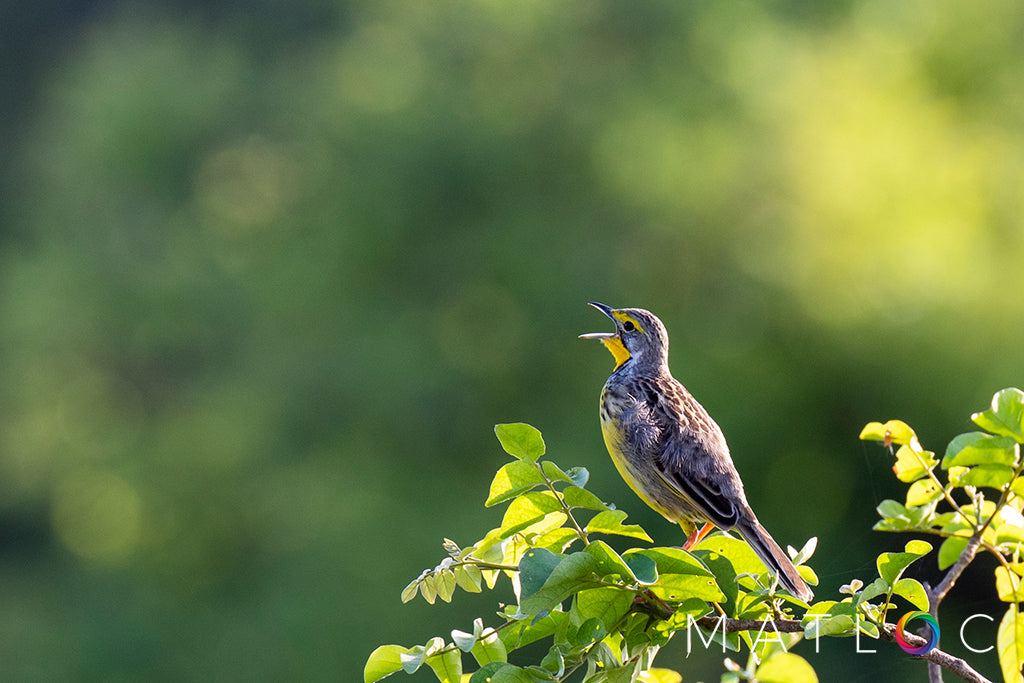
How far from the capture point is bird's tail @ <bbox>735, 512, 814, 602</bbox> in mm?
1082

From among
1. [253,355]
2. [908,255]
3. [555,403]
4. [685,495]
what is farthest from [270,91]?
[685,495]

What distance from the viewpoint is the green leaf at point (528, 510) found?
1.09 meters

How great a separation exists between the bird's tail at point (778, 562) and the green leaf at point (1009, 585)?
0.18 metres

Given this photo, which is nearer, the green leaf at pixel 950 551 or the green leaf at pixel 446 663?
the green leaf at pixel 950 551

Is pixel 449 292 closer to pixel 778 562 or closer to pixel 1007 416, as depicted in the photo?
pixel 778 562

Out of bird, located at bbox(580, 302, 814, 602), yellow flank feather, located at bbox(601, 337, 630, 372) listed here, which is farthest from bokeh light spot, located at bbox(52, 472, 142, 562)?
bird, located at bbox(580, 302, 814, 602)

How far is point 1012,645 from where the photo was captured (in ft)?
3.39

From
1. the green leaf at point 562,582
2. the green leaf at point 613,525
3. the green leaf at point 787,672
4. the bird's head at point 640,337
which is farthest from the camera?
the bird's head at point 640,337

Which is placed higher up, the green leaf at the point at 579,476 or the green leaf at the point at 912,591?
the green leaf at the point at 579,476

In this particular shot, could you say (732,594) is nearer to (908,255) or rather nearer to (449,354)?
(908,255)

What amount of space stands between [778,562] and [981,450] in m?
0.28

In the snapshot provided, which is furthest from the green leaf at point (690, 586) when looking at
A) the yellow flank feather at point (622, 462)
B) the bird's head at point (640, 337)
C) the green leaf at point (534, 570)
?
the bird's head at point (640, 337)

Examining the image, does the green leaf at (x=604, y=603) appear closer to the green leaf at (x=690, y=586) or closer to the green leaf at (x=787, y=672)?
the green leaf at (x=690, y=586)

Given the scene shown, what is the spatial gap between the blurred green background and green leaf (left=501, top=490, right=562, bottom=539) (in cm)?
355
